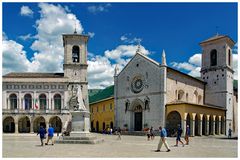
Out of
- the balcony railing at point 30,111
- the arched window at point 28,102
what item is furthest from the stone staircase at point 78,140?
the arched window at point 28,102

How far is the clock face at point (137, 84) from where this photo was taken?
47.4 m

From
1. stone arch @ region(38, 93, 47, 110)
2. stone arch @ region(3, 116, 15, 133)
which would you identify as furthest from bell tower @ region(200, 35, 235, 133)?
stone arch @ region(3, 116, 15, 133)

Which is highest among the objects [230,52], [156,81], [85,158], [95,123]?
[230,52]

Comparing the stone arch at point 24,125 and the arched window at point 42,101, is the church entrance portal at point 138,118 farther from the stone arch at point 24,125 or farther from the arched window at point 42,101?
the stone arch at point 24,125

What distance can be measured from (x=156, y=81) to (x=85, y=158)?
106ft

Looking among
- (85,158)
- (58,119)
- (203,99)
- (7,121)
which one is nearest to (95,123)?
(58,119)

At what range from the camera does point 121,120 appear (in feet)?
164

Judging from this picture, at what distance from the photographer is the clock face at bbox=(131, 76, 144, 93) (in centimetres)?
4741

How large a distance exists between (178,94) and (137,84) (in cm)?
619

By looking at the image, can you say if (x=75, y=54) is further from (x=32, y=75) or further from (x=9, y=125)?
(x=9, y=125)

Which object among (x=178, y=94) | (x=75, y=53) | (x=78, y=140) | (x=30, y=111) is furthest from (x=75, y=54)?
(x=78, y=140)

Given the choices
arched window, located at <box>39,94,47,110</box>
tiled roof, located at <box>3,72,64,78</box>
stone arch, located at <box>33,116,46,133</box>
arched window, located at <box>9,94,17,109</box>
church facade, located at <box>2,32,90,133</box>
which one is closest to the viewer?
church facade, located at <box>2,32,90,133</box>

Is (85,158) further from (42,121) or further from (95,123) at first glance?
(95,123)

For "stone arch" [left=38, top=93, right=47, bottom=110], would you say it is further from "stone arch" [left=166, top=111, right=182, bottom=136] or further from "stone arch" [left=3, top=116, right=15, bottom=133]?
"stone arch" [left=166, top=111, right=182, bottom=136]
